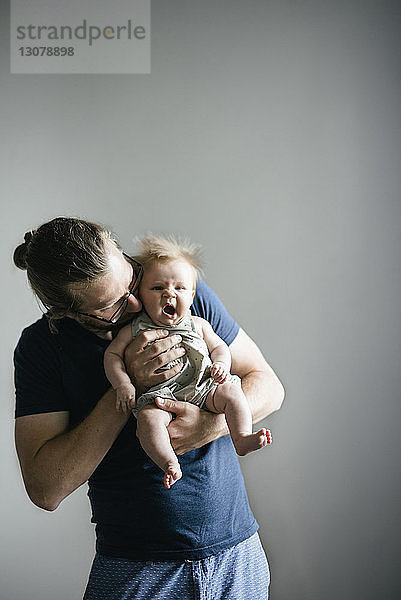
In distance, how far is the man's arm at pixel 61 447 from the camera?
1291 mm

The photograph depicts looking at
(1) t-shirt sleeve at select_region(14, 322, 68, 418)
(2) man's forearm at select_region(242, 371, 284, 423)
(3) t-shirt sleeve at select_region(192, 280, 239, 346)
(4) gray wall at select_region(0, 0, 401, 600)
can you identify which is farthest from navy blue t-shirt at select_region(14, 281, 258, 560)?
(4) gray wall at select_region(0, 0, 401, 600)

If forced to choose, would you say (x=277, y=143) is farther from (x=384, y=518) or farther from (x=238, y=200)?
(x=384, y=518)

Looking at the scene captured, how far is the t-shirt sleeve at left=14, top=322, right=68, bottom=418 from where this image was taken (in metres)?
1.33

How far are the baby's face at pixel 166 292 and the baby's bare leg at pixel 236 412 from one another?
0.56 ft

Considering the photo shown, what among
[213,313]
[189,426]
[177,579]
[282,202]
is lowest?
[177,579]

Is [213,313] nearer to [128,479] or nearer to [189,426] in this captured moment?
[189,426]

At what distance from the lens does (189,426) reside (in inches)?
50.8

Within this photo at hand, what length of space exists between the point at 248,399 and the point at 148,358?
0.25 metres

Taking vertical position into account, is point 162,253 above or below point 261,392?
above

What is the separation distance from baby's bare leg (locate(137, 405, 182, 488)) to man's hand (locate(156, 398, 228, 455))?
0.7 inches

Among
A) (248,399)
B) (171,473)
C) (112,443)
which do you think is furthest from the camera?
(248,399)

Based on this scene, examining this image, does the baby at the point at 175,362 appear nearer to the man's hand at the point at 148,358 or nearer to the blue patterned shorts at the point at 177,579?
the man's hand at the point at 148,358

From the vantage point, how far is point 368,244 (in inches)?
88.4

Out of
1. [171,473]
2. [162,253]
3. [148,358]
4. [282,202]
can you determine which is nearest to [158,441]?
[171,473]
